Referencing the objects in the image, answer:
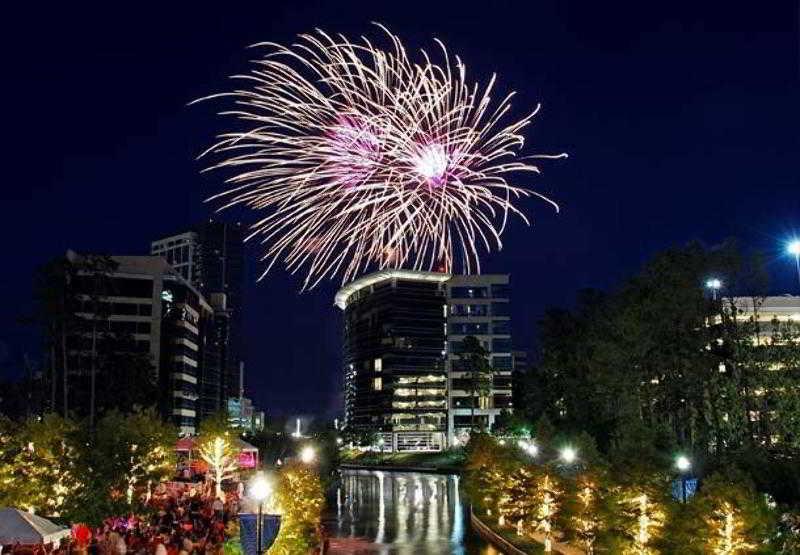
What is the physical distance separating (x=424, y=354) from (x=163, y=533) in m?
131

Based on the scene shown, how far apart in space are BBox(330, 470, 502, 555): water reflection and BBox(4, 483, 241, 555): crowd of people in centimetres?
526

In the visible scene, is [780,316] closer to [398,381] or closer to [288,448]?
[288,448]

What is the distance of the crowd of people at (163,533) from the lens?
23.5 m

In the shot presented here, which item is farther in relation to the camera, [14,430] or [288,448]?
[288,448]

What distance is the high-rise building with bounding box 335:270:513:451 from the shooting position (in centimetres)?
14750

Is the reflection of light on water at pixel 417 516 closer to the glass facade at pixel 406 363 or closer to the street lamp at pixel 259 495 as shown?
the street lamp at pixel 259 495

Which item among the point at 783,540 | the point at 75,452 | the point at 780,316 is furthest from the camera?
the point at 780,316

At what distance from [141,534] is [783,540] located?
19.3 metres

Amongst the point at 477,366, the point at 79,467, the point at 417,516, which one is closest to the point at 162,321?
the point at 477,366

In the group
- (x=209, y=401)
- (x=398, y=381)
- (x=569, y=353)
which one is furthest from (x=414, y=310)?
(x=569, y=353)

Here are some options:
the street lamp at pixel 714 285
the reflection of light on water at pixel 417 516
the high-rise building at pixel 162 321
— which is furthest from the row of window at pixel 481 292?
the street lamp at pixel 714 285

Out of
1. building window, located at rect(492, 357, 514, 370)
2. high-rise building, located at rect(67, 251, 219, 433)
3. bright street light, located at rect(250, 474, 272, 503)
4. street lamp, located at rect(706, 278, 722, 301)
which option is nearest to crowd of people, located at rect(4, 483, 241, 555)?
bright street light, located at rect(250, 474, 272, 503)

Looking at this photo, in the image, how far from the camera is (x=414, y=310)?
158 m

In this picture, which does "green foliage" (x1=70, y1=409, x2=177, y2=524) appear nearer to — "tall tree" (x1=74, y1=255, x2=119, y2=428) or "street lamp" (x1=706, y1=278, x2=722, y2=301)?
"street lamp" (x1=706, y1=278, x2=722, y2=301)
